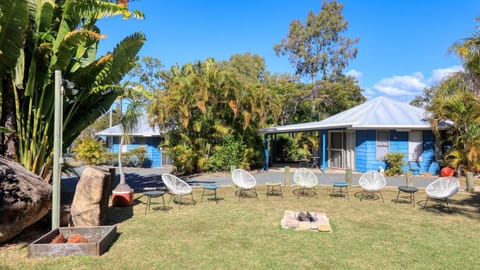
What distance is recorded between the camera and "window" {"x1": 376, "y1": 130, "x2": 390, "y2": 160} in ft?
54.5

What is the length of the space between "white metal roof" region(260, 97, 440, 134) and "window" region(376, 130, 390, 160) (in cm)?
69

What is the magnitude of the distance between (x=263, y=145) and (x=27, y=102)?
44.8 feet

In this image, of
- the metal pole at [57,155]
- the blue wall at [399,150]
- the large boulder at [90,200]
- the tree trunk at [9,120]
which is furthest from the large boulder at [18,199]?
the blue wall at [399,150]

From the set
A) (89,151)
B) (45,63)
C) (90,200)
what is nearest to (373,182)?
(90,200)

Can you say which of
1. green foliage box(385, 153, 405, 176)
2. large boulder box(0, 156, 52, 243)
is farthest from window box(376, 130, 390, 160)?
large boulder box(0, 156, 52, 243)

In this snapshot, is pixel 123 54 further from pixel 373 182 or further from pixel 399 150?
pixel 399 150

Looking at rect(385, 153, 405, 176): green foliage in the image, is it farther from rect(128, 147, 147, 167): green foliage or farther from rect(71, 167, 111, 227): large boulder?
rect(128, 147, 147, 167): green foliage

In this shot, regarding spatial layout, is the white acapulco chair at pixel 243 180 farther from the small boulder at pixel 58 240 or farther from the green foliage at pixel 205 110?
the green foliage at pixel 205 110

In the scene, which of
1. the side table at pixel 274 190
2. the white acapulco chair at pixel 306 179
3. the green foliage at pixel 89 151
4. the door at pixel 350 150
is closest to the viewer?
the white acapulco chair at pixel 306 179

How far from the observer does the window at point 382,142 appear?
54.5 feet

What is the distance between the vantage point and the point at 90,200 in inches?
259

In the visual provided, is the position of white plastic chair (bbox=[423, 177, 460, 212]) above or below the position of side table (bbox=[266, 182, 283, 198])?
above

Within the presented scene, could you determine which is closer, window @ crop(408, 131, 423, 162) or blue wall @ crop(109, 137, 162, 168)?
window @ crop(408, 131, 423, 162)

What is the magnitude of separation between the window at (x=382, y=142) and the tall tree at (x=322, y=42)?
17926mm
